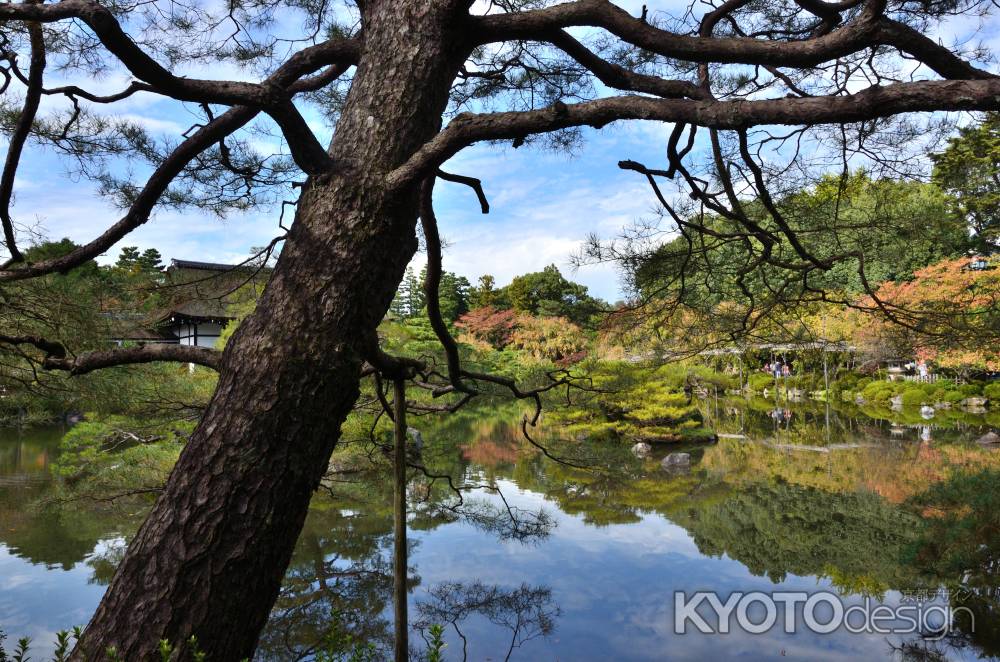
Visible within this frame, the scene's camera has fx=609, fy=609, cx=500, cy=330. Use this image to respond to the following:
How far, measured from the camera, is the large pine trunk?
92 cm

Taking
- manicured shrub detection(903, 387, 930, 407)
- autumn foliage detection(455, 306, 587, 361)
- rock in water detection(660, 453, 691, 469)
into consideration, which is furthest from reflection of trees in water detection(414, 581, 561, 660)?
manicured shrub detection(903, 387, 930, 407)

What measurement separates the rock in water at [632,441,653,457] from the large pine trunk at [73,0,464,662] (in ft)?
22.6

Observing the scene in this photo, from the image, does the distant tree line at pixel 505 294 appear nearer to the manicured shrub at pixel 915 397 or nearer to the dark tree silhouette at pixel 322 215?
the manicured shrub at pixel 915 397

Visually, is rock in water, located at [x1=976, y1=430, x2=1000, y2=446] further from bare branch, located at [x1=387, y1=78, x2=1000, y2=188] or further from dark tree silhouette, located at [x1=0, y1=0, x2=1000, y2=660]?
bare branch, located at [x1=387, y1=78, x2=1000, y2=188]

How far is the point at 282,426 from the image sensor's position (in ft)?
3.25

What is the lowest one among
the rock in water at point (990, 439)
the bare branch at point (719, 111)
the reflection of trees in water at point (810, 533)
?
the reflection of trees in water at point (810, 533)

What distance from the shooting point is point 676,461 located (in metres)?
6.91

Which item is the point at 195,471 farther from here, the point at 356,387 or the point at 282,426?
the point at 356,387

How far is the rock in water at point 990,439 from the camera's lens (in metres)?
7.39

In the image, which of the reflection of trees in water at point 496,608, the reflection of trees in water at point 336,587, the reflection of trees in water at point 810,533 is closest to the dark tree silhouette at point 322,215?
the reflection of trees in water at point 336,587

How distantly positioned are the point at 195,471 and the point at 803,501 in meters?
5.66

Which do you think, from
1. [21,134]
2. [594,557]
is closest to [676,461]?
[594,557]

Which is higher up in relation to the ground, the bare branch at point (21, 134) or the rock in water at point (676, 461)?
the bare branch at point (21, 134)

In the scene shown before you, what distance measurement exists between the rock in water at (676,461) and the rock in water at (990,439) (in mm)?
3758
